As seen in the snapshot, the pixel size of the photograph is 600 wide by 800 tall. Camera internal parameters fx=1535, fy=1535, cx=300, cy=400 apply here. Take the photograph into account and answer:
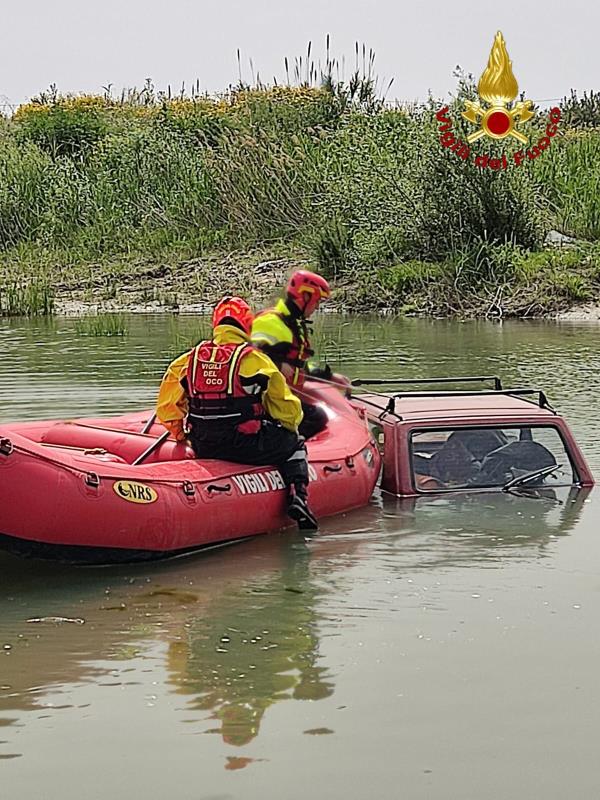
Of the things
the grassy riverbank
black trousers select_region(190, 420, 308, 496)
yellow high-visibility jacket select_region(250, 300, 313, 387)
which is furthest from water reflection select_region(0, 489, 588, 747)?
the grassy riverbank

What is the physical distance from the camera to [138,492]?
26.8ft

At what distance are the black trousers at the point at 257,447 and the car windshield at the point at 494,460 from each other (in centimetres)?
110

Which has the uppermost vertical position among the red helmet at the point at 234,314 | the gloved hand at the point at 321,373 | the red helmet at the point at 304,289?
the red helmet at the point at 304,289

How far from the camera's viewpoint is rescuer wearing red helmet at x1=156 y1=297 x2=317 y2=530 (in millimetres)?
8812

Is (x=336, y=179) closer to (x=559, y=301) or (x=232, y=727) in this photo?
(x=559, y=301)

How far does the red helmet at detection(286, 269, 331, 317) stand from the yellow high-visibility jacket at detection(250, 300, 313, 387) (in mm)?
94

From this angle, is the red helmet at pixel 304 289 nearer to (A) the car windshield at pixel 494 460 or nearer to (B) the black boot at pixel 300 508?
(A) the car windshield at pixel 494 460

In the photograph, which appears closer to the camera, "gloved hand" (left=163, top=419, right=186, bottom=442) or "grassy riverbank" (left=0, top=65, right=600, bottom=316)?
"gloved hand" (left=163, top=419, right=186, bottom=442)

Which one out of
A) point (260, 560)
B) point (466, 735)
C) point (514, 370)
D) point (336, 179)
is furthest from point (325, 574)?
point (336, 179)

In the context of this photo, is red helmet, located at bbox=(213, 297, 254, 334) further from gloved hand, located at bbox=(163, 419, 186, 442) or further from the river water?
the river water

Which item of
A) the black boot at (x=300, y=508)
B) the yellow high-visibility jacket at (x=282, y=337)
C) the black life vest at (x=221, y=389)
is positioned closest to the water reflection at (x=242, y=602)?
the black boot at (x=300, y=508)

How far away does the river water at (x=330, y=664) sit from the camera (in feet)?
17.7

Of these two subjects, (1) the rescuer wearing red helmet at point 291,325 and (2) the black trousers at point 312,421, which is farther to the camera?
(2) the black trousers at point 312,421

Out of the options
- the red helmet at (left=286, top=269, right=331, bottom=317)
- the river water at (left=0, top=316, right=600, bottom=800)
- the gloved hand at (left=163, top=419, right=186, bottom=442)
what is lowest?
the river water at (left=0, top=316, right=600, bottom=800)
